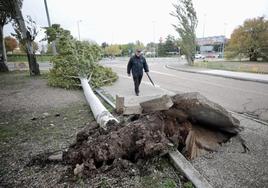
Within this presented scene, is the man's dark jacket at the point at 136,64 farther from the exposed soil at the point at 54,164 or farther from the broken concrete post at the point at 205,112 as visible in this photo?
the broken concrete post at the point at 205,112

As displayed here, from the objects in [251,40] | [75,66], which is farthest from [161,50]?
[75,66]

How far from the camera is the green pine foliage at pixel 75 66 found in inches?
388

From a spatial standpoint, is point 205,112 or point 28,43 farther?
point 28,43

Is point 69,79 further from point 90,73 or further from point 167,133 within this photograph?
point 167,133

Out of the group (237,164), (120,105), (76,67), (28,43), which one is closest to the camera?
(237,164)

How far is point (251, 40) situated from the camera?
29203 millimetres

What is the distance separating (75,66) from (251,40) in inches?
1146

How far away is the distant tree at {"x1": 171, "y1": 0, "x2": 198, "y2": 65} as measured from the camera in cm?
2222

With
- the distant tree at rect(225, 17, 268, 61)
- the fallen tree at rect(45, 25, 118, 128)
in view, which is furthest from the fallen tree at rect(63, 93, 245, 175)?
the distant tree at rect(225, 17, 268, 61)

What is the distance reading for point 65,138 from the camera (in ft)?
13.2

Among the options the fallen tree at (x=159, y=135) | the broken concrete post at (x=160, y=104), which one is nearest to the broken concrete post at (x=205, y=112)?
the fallen tree at (x=159, y=135)

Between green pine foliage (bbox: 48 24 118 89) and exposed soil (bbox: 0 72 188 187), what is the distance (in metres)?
4.10

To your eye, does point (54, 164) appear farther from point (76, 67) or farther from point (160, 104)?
point (76, 67)

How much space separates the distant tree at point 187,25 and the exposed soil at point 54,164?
2007 cm
